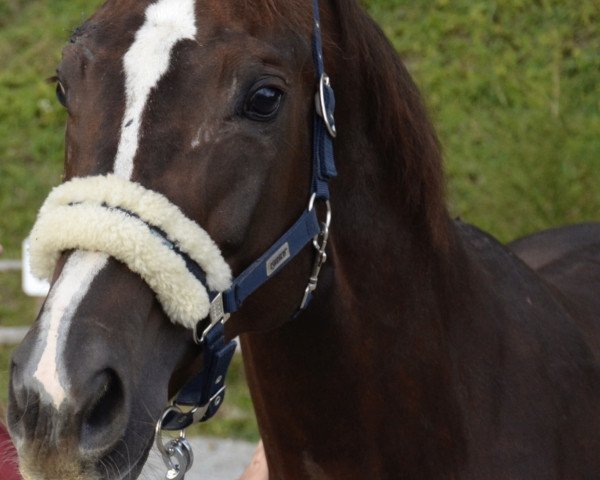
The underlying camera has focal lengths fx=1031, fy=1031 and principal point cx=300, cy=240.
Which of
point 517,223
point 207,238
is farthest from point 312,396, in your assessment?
point 517,223

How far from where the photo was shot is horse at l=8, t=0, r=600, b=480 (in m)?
1.84

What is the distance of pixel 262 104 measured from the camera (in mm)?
2078

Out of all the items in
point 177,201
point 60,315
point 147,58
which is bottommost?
point 60,315

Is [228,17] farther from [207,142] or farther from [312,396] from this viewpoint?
[312,396]

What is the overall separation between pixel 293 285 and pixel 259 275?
0.15 m

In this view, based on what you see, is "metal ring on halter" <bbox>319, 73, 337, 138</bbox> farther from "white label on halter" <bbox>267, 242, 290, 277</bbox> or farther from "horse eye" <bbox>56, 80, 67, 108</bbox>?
"horse eye" <bbox>56, 80, 67, 108</bbox>

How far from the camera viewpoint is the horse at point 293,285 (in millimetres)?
1842

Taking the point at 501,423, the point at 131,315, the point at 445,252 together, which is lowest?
→ the point at 501,423

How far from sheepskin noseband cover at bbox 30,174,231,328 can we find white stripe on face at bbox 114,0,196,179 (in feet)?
0.20

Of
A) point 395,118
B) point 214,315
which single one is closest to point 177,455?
point 214,315

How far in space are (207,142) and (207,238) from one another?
0.19 metres

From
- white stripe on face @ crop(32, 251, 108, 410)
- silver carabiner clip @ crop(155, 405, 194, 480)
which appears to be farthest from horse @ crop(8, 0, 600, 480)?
silver carabiner clip @ crop(155, 405, 194, 480)

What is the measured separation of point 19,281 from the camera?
7875mm

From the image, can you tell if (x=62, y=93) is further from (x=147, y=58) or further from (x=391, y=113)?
(x=391, y=113)
